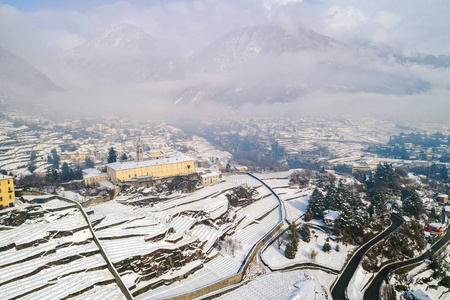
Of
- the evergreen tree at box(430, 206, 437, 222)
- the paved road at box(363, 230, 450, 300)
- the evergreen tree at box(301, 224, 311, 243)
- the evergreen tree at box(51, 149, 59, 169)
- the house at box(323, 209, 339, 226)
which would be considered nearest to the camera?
the paved road at box(363, 230, 450, 300)

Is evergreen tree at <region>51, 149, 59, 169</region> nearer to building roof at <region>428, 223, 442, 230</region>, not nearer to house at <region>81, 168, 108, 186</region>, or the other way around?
house at <region>81, 168, 108, 186</region>

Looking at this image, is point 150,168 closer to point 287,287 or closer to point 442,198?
point 287,287

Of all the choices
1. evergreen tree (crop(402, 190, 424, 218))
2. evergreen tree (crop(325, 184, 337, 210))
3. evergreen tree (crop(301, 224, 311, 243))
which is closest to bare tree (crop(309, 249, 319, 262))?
evergreen tree (crop(301, 224, 311, 243))

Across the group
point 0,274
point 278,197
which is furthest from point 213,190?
point 0,274

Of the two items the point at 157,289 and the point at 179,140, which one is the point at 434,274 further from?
the point at 179,140

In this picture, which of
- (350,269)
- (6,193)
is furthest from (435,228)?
(6,193)

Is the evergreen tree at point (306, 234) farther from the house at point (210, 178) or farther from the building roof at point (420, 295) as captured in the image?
the house at point (210, 178)

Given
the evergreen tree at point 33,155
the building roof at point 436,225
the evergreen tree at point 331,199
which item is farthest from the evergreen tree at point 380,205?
the evergreen tree at point 33,155

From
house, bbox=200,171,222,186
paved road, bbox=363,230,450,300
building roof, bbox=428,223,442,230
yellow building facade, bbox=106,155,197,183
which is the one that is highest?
yellow building facade, bbox=106,155,197,183
